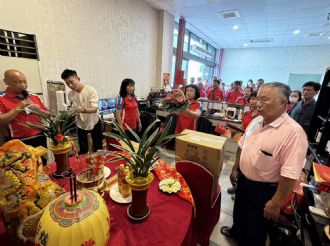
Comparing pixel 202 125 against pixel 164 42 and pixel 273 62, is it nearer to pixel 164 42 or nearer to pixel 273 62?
pixel 164 42

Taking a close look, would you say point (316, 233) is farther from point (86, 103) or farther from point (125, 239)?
point (86, 103)

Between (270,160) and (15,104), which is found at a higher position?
(15,104)

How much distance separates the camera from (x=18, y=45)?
2.24 metres

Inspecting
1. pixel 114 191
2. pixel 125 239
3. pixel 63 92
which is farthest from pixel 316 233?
pixel 63 92

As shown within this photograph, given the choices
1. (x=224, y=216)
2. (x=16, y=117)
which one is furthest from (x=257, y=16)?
(x=16, y=117)

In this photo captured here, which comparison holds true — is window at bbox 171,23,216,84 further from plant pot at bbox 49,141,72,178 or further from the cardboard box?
plant pot at bbox 49,141,72,178

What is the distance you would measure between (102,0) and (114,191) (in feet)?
12.0

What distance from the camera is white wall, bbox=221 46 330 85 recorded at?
8.49m

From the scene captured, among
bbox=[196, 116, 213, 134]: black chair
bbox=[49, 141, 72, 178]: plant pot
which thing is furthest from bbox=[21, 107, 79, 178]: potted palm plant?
bbox=[196, 116, 213, 134]: black chair

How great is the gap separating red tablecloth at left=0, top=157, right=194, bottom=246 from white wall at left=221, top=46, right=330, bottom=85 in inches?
432

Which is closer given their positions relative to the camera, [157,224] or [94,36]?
[157,224]

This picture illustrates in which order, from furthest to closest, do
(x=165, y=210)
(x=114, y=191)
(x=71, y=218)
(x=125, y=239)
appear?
(x=114, y=191) → (x=165, y=210) → (x=125, y=239) → (x=71, y=218)

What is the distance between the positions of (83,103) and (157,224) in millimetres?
2041

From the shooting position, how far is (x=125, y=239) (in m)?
0.81
